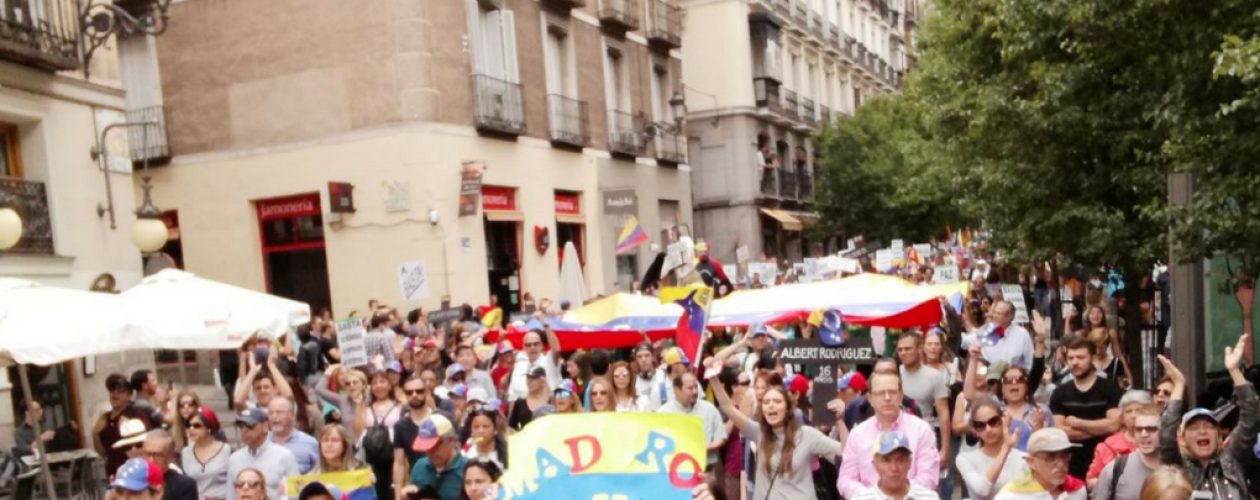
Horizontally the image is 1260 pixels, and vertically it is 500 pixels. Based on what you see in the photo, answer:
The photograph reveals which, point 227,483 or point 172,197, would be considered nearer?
point 227,483

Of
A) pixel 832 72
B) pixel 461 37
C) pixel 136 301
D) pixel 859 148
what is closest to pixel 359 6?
pixel 461 37

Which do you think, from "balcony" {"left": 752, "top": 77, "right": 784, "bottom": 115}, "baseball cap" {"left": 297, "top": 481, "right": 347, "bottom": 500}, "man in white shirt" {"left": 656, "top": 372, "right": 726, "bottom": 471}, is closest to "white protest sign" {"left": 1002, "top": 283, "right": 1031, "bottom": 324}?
"man in white shirt" {"left": 656, "top": 372, "right": 726, "bottom": 471}

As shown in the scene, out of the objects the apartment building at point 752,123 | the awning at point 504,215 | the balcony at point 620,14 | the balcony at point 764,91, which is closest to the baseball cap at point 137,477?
the awning at point 504,215

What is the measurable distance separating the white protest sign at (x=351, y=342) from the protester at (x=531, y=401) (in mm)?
2185

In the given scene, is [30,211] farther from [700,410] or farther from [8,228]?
[700,410]

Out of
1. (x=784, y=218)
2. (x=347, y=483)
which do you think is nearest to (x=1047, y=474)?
(x=347, y=483)

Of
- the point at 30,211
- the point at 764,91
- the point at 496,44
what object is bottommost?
the point at 30,211

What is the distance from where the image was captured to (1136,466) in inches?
270

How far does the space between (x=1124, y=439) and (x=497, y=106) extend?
1781 cm

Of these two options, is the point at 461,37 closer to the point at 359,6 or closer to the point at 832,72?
the point at 359,6

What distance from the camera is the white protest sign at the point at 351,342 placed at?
12.3m

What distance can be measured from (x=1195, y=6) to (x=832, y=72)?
134ft

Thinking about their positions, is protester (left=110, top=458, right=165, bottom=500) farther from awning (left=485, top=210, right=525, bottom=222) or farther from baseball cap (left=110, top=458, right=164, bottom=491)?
awning (left=485, top=210, right=525, bottom=222)

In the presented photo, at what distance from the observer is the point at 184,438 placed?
984 cm
